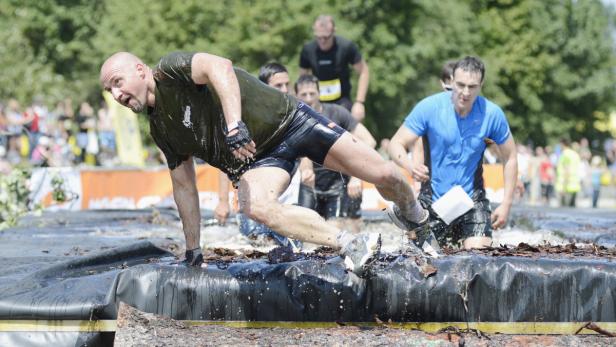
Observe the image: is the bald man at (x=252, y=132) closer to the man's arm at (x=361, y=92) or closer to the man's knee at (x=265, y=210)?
the man's knee at (x=265, y=210)

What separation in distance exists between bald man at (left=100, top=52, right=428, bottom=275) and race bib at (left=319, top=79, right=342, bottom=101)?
5.36 meters

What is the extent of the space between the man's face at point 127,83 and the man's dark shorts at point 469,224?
2.90m

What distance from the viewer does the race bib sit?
11.2 meters

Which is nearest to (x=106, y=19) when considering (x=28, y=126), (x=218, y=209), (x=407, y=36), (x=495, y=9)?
(x=407, y=36)

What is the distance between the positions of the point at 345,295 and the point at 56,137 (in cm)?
1633

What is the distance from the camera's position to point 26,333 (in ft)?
18.7

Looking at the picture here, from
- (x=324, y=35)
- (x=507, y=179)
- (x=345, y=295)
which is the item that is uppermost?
(x=324, y=35)

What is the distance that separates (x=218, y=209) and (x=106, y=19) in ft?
Answer: 118

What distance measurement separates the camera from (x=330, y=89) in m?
11.3

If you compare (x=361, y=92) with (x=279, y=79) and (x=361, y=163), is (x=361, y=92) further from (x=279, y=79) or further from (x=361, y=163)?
(x=361, y=163)

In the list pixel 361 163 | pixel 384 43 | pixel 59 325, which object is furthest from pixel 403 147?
pixel 384 43

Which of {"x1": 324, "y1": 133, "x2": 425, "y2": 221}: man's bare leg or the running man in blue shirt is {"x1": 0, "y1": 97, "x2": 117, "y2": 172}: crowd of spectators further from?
{"x1": 324, "y1": 133, "x2": 425, "y2": 221}: man's bare leg

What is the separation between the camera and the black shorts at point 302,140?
18.7ft

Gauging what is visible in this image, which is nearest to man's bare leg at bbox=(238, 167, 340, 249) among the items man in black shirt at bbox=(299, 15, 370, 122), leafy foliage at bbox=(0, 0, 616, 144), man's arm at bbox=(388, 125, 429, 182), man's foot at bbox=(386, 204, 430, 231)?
man's foot at bbox=(386, 204, 430, 231)
